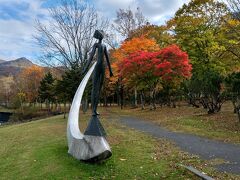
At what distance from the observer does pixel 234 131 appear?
13.3 meters

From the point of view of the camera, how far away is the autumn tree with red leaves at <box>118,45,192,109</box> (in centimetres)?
2561

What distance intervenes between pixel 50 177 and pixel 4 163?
3075mm

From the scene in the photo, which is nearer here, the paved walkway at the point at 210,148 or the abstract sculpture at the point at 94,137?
the paved walkway at the point at 210,148

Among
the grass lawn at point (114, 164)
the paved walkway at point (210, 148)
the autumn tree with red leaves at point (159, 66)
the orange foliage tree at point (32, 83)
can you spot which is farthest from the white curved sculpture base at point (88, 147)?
the orange foliage tree at point (32, 83)

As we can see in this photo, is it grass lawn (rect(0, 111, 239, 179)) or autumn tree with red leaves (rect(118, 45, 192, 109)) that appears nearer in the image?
grass lawn (rect(0, 111, 239, 179))

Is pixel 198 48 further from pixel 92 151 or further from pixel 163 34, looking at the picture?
pixel 92 151

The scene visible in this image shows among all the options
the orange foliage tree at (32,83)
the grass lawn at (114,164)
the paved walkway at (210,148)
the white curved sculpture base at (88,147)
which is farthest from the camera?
the orange foliage tree at (32,83)

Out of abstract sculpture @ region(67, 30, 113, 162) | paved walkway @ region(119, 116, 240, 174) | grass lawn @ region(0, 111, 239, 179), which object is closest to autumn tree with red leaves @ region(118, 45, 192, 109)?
paved walkway @ region(119, 116, 240, 174)

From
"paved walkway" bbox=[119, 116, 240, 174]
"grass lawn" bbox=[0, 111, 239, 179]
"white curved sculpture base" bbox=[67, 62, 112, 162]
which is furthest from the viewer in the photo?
"white curved sculpture base" bbox=[67, 62, 112, 162]

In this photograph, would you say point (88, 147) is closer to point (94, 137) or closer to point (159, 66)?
point (94, 137)

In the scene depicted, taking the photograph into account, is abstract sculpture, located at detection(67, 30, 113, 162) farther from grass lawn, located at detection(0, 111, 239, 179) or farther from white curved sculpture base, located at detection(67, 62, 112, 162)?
grass lawn, located at detection(0, 111, 239, 179)

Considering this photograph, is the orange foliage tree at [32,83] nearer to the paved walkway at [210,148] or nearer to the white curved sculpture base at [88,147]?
the paved walkway at [210,148]

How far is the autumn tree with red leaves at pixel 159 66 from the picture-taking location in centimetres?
2561

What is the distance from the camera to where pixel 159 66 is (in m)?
25.5
